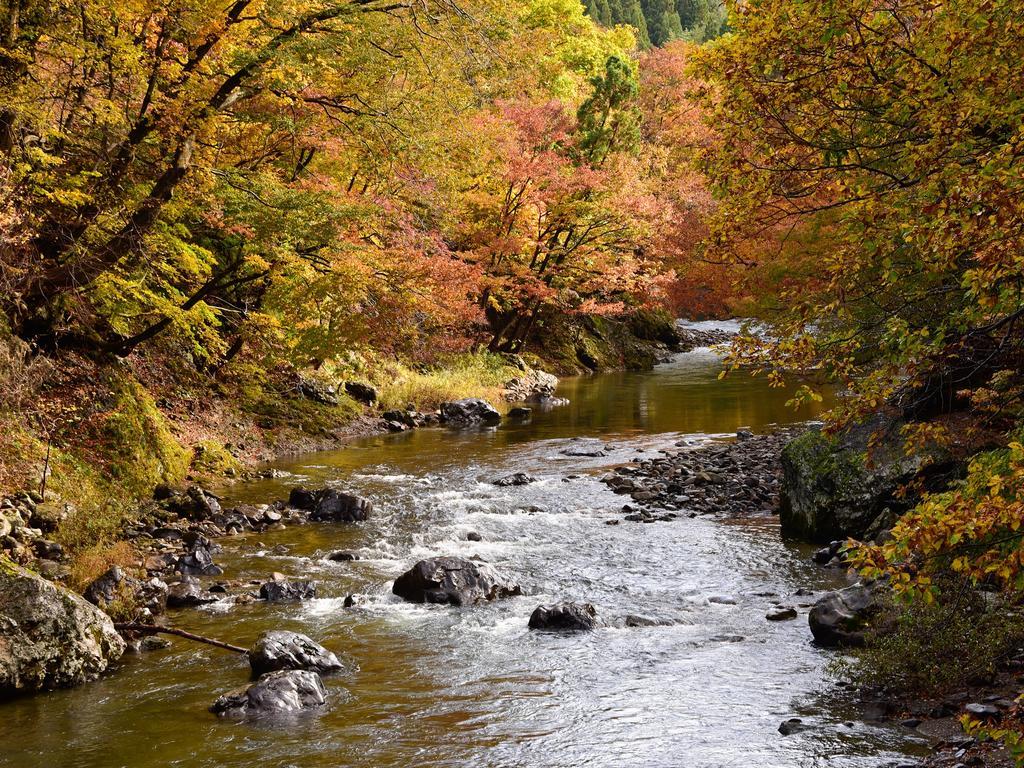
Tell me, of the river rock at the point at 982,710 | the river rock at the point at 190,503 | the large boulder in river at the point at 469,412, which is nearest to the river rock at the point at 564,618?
the river rock at the point at 982,710

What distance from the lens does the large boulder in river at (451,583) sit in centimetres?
938

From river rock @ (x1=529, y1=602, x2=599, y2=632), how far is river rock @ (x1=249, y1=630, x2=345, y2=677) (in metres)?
2.08

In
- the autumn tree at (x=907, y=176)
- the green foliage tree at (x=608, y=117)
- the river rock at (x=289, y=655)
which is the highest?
the green foliage tree at (x=608, y=117)

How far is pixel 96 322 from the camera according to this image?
13.5m

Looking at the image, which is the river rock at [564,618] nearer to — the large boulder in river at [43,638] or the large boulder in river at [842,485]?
the large boulder in river at [842,485]

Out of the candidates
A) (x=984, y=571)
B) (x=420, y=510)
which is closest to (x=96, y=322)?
(x=420, y=510)

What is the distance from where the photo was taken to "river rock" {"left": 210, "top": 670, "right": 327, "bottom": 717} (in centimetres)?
658

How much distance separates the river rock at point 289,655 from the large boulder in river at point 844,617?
172 inches

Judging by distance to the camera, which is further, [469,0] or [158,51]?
[469,0]

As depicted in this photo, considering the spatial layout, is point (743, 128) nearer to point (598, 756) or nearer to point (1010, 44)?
point (1010, 44)

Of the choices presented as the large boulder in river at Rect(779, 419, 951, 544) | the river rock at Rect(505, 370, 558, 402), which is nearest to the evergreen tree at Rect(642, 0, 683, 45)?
the river rock at Rect(505, 370, 558, 402)

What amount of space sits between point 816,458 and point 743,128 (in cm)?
636

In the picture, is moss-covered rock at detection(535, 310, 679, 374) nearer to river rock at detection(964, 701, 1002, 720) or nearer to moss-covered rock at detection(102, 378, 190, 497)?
moss-covered rock at detection(102, 378, 190, 497)

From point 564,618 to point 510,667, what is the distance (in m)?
1.18
